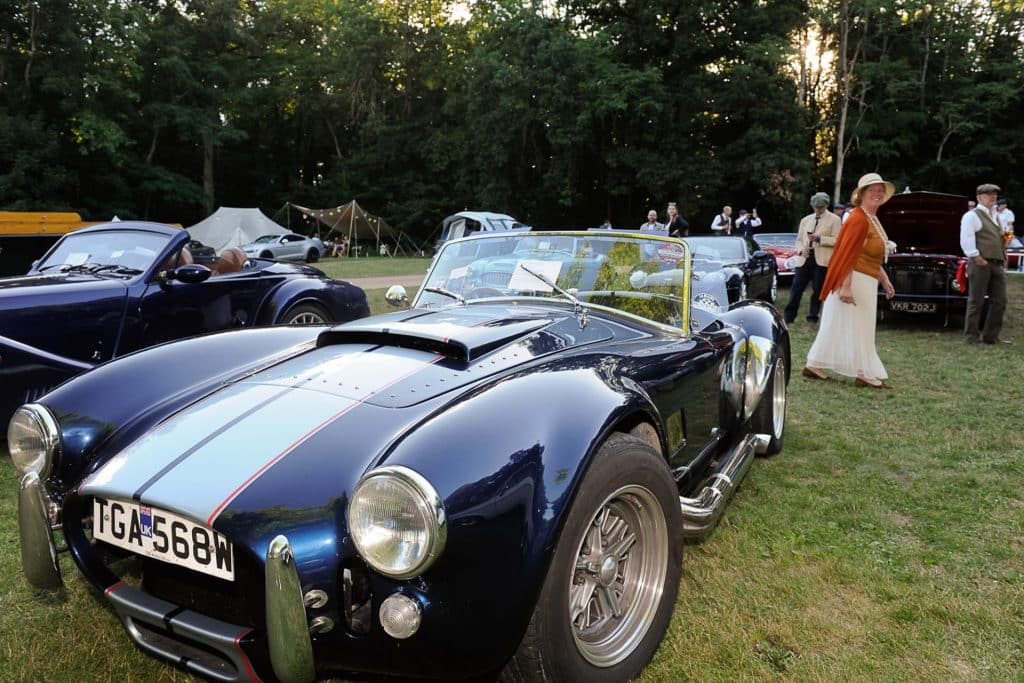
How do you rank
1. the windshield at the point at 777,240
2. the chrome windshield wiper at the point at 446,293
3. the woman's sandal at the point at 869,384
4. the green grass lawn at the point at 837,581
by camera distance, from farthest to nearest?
1. the windshield at the point at 777,240
2. the woman's sandal at the point at 869,384
3. the chrome windshield wiper at the point at 446,293
4. the green grass lawn at the point at 837,581

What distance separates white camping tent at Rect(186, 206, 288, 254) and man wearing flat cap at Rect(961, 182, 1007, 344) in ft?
86.6

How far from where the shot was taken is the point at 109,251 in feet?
18.0

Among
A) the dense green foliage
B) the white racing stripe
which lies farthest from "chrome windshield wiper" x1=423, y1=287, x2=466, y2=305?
the dense green foliage

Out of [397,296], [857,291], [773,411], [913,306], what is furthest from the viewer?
[913,306]

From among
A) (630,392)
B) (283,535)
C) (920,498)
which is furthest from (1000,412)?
(283,535)

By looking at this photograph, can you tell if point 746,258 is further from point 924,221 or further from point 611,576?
point 611,576

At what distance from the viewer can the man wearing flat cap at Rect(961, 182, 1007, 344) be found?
796cm

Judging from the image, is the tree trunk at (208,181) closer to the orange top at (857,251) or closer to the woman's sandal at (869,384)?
the orange top at (857,251)

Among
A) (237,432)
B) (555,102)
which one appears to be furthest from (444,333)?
(555,102)

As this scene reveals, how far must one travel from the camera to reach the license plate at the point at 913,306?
9.15 metres

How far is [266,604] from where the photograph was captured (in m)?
1.62

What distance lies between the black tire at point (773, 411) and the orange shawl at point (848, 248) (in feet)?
6.28

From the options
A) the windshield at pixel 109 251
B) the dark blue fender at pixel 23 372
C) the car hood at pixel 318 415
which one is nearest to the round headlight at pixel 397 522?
the car hood at pixel 318 415

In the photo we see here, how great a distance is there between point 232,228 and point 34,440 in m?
29.5
